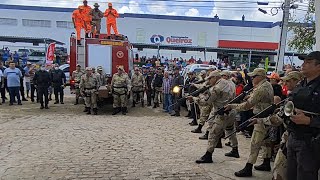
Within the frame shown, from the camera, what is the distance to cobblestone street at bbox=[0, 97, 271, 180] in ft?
18.6

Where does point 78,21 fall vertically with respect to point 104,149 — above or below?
above

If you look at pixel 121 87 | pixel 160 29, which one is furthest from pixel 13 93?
pixel 160 29

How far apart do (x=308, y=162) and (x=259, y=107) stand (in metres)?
2.23

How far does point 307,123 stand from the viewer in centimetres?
339

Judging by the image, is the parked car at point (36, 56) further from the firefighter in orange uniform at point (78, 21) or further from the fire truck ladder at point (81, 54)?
the fire truck ladder at point (81, 54)

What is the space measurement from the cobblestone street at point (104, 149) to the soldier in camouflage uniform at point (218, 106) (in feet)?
1.03

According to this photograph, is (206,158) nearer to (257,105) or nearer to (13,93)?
(257,105)

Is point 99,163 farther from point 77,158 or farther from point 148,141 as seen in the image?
point 148,141

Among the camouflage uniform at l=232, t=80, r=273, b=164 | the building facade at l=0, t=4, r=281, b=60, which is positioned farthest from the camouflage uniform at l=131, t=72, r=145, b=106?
the building facade at l=0, t=4, r=281, b=60

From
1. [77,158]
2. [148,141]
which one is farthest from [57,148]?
[148,141]

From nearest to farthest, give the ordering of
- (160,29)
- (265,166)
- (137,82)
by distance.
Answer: (265,166), (137,82), (160,29)

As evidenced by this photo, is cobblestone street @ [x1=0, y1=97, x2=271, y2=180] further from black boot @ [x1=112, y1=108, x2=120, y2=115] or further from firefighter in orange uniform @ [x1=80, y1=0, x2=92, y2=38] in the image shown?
firefighter in orange uniform @ [x1=80, y1=0, x2=92, y2=38]

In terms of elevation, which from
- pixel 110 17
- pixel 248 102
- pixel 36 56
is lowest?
pixel 248 102

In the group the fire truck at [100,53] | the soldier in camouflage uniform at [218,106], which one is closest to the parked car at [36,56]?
the fire truck at [100,53]
